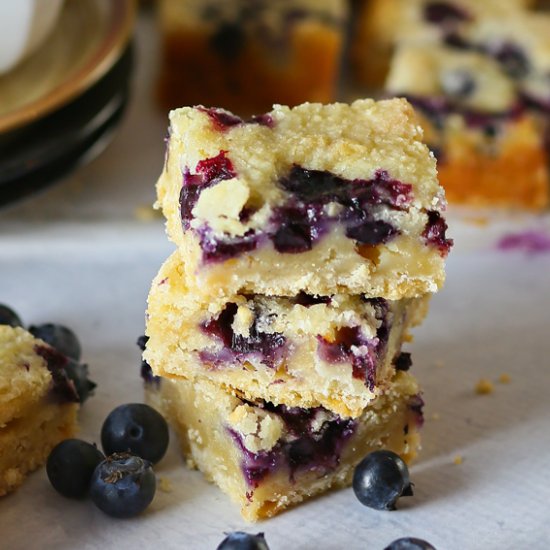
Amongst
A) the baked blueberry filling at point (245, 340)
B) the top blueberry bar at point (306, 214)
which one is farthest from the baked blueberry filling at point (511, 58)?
the baked blueberry filling at point (245, 340)

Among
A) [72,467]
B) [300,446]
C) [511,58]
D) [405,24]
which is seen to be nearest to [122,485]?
[72,467]

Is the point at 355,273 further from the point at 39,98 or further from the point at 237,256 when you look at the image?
the point at 39,98

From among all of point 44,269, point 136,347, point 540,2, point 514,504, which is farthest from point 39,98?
point 540,2

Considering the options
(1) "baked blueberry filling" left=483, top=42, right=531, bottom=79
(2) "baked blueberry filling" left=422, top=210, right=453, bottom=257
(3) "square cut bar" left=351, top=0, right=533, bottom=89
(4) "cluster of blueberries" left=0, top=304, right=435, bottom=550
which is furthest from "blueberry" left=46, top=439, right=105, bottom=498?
(3) "square cut bar" left=351, top=0, right=533, bottom=89

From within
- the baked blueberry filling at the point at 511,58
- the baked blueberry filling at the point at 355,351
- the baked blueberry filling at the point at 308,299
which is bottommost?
the baked blueberry filling at the point at 511,58

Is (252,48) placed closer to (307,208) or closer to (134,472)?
(307,208)

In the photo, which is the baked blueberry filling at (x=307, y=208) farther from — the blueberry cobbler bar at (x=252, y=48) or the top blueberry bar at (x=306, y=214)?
the blueberry cobbler bar at (x=252, y=48)
